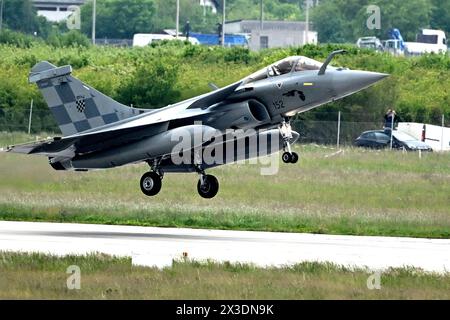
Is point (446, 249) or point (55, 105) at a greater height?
point (55, 105)

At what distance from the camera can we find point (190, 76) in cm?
4762

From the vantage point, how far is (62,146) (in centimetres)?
2473

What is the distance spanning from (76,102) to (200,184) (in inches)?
141

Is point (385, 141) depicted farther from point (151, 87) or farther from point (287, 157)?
point (287, 157)

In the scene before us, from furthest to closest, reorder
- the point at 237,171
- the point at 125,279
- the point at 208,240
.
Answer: the point at 237,171
the point at 208,240
the point at 125,279

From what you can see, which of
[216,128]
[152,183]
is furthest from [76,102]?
[216,128]

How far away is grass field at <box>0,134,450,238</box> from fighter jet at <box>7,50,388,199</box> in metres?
1.21

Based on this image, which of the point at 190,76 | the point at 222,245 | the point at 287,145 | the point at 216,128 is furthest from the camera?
the point at 190,76

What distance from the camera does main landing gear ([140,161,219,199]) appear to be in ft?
81.8

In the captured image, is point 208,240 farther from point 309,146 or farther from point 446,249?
point 309,146

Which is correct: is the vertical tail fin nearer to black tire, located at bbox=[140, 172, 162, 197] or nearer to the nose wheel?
black tire, located at bbox=[140, 172, 162, 197]

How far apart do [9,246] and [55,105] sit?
680 centimetres

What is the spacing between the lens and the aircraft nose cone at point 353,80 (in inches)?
935

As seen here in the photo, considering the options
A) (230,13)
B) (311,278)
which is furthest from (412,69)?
(230,13)
